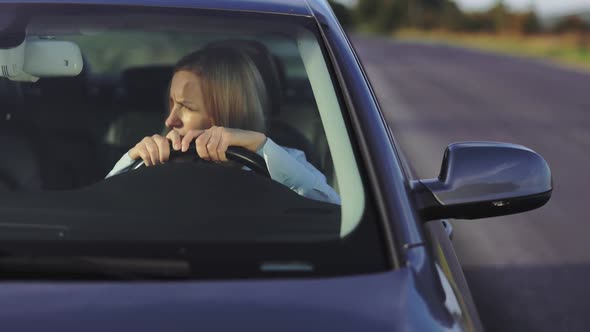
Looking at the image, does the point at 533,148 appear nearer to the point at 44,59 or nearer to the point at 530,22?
the point at 44,59

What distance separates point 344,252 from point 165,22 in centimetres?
75

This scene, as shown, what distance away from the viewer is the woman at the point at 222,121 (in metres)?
2.47

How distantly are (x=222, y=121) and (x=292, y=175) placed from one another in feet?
0.74

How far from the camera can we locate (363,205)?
81.4 inches

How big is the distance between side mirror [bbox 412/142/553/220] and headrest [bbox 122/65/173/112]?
2893 mm

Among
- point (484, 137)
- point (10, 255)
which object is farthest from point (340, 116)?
point (484, 137)

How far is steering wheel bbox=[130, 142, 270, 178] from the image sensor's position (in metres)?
2.46

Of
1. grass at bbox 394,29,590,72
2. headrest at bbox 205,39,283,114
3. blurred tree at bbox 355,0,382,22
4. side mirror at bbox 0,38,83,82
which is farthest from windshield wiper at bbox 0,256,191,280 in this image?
blurred tree at bbox 355,0,382,22

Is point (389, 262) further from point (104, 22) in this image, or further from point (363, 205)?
point (104, 22)

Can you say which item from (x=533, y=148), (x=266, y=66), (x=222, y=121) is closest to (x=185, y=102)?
(x=222, y=121)

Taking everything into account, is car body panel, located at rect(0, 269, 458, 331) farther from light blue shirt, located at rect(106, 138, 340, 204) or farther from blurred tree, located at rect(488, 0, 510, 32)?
blurred tree, located at rect(488, 0, 510, 32)

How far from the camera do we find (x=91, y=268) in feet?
6.24

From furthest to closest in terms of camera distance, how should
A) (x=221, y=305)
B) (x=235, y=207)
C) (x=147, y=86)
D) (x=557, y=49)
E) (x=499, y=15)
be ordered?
(x=499, y=15) < (x=557, y=49) < (x=147, y=86) < (x=235, y=207) < (x=221, y=305)

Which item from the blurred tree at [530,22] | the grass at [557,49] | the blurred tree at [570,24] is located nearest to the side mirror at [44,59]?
the grass at [557,49]
